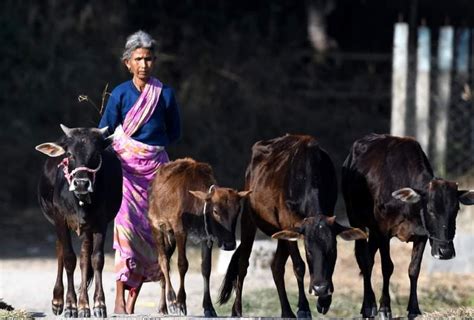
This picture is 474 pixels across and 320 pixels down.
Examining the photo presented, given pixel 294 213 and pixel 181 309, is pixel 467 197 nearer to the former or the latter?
pixel 294 213

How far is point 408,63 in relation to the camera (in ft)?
52.9

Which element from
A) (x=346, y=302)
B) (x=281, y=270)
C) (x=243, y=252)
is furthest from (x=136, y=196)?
(x=346, y=302)

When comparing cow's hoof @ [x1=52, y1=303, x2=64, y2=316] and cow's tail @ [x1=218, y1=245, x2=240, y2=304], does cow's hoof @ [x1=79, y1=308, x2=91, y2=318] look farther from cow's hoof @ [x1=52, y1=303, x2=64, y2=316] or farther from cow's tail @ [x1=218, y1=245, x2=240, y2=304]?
cow's tail @ [x1=218, y1=245, x2=240, y2=304]

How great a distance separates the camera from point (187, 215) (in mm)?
9406

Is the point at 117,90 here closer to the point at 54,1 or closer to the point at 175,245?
the point at 175,245

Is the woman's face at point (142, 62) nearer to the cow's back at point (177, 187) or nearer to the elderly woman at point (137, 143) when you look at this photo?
the elderly woman at point (137, 143)

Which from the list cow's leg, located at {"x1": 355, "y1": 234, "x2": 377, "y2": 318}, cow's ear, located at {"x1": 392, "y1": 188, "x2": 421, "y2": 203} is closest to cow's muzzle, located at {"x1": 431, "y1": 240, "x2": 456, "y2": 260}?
cow's ear, located at {"x1": 392, "y1": 188, "x2": 421, "y2": 203}

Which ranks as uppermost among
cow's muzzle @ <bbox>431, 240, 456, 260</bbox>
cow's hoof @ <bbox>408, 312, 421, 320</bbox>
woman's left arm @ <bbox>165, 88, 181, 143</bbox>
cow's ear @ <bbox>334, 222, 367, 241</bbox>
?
woman's left arm @ <bbox>165, 88, 181, 143</bbox>

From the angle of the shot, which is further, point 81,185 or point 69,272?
point 69,272

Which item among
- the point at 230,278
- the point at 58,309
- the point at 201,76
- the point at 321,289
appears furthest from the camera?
the point at 201,76

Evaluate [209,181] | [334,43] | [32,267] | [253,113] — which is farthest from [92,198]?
[334,43]

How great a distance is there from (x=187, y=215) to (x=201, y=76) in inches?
453

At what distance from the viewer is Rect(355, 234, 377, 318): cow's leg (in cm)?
958

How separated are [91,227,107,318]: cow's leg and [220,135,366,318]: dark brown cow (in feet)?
3.83
